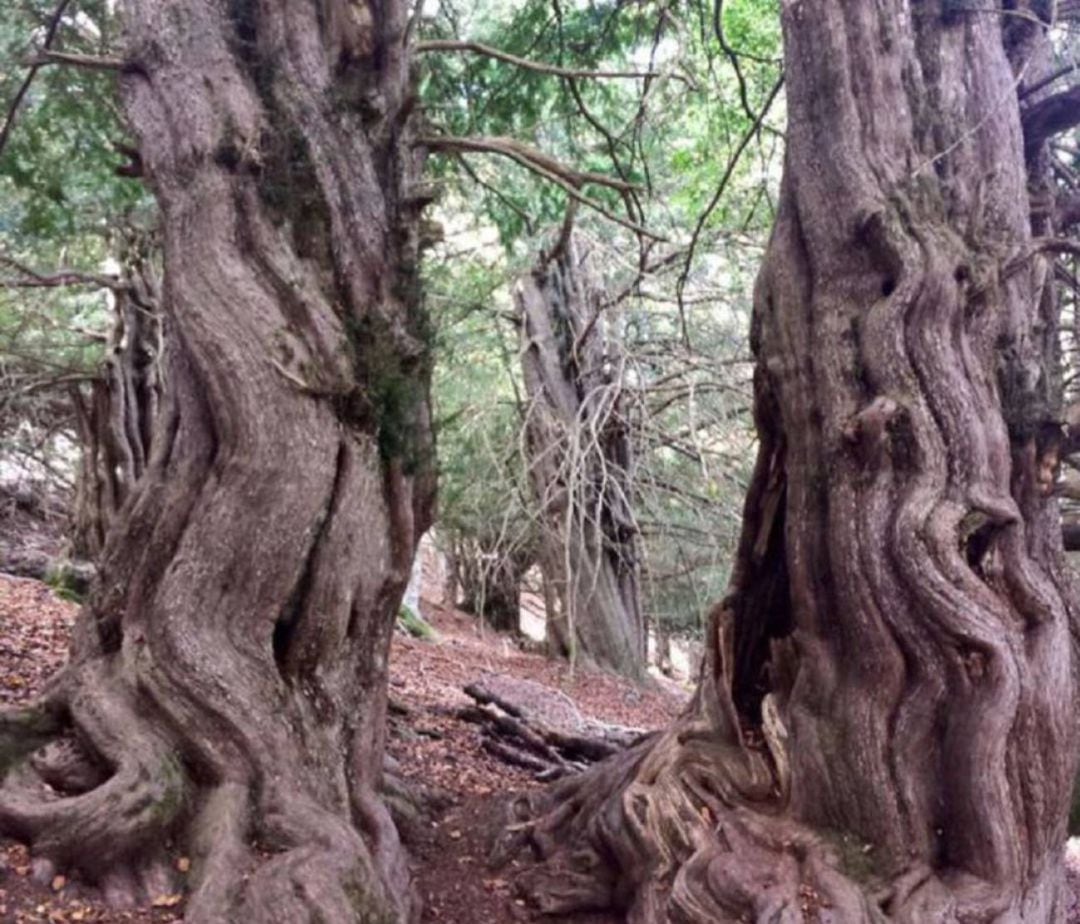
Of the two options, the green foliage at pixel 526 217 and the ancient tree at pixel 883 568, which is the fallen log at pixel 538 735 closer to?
the green foliage at pixel 526 217

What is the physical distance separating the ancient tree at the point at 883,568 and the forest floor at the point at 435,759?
27 cm

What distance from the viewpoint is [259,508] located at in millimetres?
3809

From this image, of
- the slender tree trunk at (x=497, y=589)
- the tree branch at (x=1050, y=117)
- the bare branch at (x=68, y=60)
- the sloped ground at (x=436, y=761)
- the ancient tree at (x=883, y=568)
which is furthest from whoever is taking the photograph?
the slender tree trunk at (x=497, y=589)

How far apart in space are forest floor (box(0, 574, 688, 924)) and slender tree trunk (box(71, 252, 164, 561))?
82 cm

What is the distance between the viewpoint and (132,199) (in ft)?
26.6

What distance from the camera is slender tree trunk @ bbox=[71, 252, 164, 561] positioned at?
10.2 metres

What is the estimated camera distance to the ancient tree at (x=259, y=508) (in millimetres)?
3322

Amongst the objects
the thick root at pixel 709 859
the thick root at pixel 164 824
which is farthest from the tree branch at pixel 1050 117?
the thick root at pixel 164 824

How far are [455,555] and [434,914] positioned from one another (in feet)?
43.8

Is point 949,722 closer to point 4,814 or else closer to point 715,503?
point 4,814

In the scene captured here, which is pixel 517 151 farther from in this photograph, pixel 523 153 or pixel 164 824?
pixel 164 824

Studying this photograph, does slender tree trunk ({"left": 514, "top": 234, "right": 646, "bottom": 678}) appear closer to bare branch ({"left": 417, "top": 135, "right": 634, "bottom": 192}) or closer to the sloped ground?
the sloped ground

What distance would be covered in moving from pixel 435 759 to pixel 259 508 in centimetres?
267

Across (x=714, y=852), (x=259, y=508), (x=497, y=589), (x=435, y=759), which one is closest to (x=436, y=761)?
(x=435, y=759)
